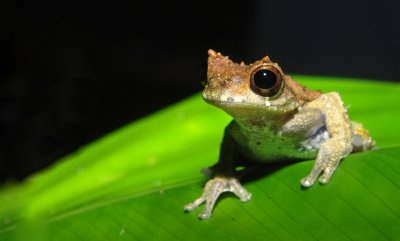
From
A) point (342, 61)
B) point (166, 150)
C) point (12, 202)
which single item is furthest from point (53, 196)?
point (342, 61)

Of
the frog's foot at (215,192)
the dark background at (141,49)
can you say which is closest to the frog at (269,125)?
the frog's foot at (215,192)

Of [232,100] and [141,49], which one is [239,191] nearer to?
[232,100]

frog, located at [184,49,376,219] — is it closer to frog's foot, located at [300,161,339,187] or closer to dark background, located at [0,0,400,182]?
frog's foot, located at [300,161,339,187]

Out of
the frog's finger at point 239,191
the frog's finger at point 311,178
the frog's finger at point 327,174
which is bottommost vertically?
the frog's finger at point 239,191

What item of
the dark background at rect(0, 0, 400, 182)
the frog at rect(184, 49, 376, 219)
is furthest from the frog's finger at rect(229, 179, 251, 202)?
the dark background at rect(0, 0, 400, 182)

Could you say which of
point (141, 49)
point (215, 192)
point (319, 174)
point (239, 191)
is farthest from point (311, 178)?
point (141, 49)

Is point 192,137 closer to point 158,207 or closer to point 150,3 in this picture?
point 158,207

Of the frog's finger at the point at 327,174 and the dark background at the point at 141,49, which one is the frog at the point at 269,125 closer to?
the frog's finger at the point at 327,174

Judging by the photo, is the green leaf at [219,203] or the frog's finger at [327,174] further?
the frog's finger at [327,174]
